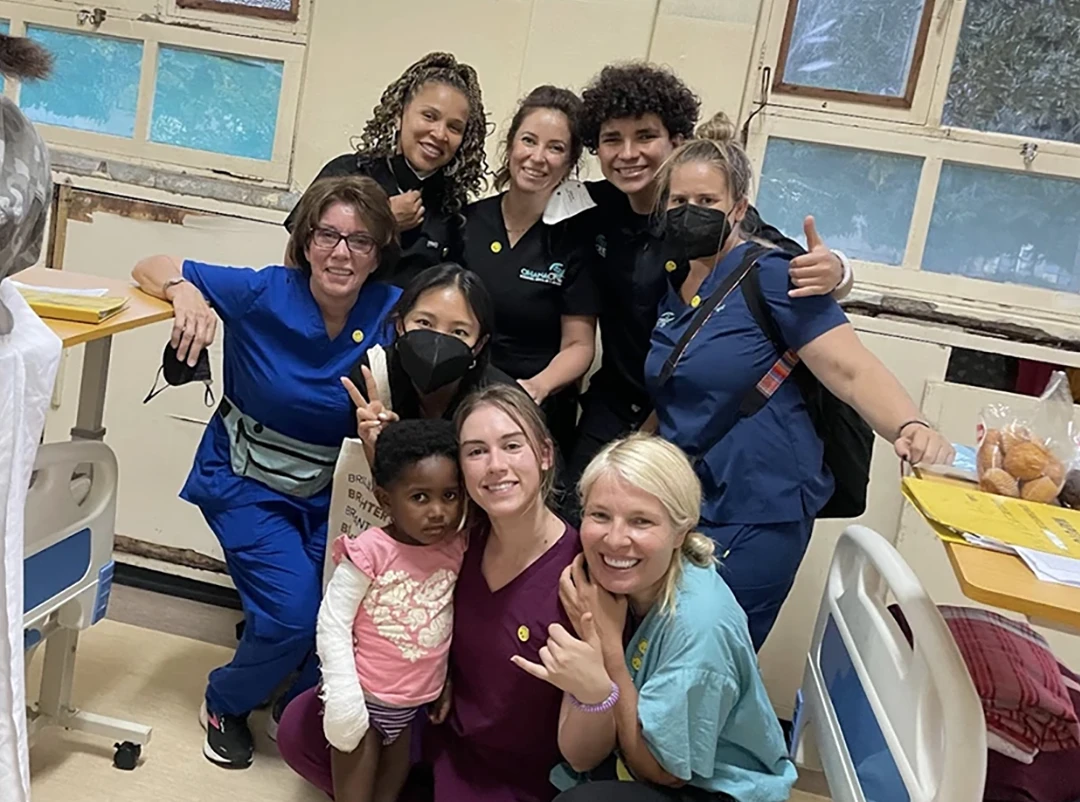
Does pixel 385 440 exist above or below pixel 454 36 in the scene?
below

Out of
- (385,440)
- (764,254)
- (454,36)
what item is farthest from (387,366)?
(454,36)

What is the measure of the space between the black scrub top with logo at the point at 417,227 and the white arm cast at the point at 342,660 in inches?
29.1

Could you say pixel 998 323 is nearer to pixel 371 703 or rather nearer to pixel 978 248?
pixel 978 248

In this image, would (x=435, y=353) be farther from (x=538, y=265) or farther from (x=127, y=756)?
(x=127, y=756)

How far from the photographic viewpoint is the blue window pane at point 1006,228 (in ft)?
7.80

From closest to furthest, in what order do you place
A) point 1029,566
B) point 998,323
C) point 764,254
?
point 1029,566 → point 764,254 → point 998,323

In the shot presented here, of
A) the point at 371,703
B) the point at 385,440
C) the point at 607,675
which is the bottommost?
Answer: the point at 371,703

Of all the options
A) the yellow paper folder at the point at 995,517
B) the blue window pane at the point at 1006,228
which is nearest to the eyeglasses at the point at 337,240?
the yellow paper folder at the point at 995,517

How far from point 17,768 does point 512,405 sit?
0.94 meters

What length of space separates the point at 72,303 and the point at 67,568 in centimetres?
50

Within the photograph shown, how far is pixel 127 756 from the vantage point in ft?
6.56

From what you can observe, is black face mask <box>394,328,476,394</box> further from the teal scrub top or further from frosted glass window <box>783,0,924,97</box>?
frosted glass window <box>783,0,924,97</box>

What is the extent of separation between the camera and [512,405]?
163 cm

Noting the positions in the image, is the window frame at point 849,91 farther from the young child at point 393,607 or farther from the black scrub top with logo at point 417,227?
the young child at point 393,607
